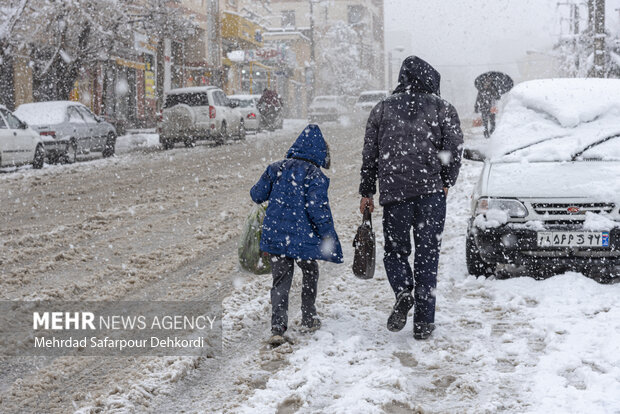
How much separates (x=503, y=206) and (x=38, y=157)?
1300cm

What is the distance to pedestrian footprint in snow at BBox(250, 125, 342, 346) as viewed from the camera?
4566 mm

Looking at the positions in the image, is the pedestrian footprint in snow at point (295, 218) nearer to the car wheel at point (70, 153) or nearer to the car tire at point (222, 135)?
the car wheel at point (70, 153)

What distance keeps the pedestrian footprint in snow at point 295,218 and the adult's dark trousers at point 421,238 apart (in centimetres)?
42

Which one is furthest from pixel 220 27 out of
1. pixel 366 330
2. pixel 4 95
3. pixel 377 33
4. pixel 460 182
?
pixel 377 33

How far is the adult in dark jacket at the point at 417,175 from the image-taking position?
4.70 m

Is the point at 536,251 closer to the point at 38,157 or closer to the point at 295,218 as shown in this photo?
the point at 295,218

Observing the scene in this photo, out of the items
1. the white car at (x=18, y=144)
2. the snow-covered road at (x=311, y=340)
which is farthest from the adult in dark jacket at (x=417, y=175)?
the white car at (x=18, y=144)

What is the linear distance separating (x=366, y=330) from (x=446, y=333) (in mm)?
544

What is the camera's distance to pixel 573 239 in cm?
571

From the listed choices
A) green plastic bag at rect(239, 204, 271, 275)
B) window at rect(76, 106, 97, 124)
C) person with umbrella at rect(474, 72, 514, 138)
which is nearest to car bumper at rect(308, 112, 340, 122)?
person with umbrella at rect(474, 72, 514, 138)

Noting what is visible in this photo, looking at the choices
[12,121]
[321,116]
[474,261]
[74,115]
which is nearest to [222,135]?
[74,115]

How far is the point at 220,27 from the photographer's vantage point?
41.0 meters

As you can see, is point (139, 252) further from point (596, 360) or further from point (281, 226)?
point (596, 360)

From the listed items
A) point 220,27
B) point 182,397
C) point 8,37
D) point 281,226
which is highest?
point 220,27
